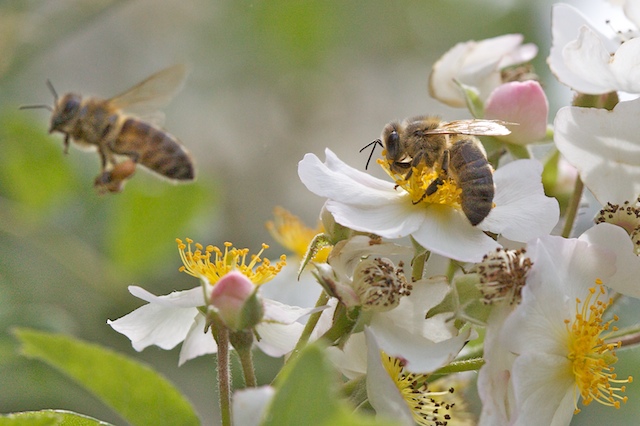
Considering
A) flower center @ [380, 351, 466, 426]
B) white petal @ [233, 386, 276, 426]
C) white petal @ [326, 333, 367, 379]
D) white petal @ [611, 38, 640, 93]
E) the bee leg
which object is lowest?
flower center @ [380, 351, 466, 426]

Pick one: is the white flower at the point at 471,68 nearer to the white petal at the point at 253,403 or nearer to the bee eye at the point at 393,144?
the bee eye at the point at 393,144

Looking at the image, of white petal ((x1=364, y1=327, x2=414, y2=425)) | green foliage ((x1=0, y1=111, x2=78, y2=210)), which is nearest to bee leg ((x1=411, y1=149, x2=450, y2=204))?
white petal ((x1=364, y1=327, x2=414, y2=425))

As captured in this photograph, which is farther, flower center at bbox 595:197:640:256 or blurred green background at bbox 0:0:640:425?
blurred green background at bbox 0:0:640:425

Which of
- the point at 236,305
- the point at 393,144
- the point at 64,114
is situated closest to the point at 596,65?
the point at 393,144

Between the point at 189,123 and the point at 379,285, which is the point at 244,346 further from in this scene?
the point at 189,123

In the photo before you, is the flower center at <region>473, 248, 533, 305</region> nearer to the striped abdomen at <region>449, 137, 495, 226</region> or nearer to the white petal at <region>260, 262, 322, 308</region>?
the striped abdomen at <region>449, 137, 495, 226</region>

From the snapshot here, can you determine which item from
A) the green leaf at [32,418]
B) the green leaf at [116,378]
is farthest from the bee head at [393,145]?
the green leaf at [32,418]

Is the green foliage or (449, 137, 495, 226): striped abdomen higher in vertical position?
(449, 137, 495, 226): striped abdomen
